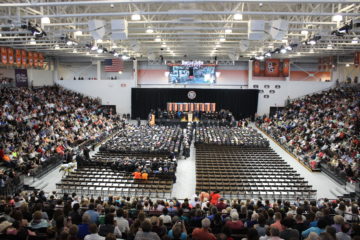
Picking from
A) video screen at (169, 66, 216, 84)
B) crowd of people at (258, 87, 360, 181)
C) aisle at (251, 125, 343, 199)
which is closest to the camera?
aisle at (251, 125, 343, 199)

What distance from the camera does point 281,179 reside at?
1466 centimetres

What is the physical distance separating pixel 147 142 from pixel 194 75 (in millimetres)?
17992

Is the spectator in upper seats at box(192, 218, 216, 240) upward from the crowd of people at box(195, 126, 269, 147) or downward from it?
upward

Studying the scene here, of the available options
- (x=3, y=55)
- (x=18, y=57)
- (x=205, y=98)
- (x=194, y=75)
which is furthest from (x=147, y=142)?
(x=194, y=75)

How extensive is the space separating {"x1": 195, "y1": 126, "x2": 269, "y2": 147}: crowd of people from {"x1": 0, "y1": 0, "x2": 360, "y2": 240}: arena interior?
15cm

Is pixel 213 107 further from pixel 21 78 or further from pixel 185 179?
pixel 185 179


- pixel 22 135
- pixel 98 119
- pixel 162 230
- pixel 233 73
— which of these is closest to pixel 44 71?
pixel 98 119

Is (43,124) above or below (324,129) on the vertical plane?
above

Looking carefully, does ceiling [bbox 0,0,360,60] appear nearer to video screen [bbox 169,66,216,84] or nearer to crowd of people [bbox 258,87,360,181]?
crowd of people [bbox 258,87,360,181]

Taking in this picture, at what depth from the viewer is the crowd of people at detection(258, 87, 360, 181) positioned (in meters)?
18.0

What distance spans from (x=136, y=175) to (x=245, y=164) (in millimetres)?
6382

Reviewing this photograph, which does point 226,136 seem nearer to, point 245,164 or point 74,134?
point 245,164

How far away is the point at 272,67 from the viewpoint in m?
36.4

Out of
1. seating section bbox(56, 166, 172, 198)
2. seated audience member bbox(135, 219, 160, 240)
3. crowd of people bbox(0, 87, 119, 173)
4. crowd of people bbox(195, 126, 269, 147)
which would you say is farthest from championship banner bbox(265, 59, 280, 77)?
seated audience member bbox(135, 219, 160, 240)
